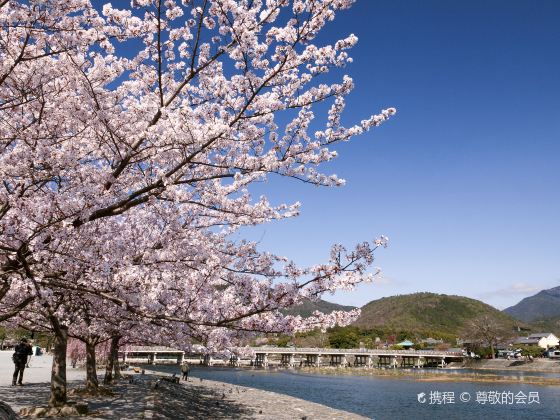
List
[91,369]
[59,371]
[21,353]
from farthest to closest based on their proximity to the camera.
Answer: [21,353] → [91,369] → [59,371]

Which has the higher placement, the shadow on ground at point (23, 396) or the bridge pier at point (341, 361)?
the shadow on ground at point (23, 396)

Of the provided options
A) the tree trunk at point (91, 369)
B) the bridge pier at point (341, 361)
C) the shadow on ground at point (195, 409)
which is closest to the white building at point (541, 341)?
the bridge pier at point (341, 361)

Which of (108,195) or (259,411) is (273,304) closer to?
(108,195)

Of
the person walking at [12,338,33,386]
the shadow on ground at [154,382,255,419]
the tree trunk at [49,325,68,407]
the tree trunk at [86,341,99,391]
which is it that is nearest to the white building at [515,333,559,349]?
the shadow on ground at [154,382,255,419]

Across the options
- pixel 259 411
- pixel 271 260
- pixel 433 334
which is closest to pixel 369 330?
pixel 433 334

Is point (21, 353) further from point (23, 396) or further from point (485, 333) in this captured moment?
point (485, 333)

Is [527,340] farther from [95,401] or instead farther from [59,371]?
[59,371]

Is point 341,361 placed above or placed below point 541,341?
below

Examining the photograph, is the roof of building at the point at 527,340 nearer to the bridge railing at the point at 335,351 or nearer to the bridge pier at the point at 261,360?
the bridge railing at the point at 335,351

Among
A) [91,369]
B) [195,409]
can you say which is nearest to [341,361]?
[195,409]

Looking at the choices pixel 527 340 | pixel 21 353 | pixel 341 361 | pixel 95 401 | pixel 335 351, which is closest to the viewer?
pixel 95 401

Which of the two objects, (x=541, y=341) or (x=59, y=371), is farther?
(x=541, y=341)

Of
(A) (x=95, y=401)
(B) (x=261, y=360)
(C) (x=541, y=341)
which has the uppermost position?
(A) (x=95, y=401)

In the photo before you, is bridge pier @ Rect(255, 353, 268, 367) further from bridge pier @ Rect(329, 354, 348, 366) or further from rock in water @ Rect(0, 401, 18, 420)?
rock in water @ Rect(0, 401, 18, 420)
